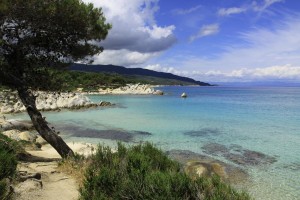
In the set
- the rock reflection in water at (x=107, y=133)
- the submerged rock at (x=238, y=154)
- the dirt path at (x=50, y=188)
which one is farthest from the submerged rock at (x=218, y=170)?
the rock reflection in water at (x=107, y=133)

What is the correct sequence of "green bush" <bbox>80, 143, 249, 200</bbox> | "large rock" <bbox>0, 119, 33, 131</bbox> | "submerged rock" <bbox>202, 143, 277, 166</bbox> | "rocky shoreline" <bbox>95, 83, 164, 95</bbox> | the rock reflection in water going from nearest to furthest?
"green bush" <bbox>80, 143, 249, 200</bbox>
"submerged rock" <bbox>202, 143, 277, 166</bbox>
the rock reflection in water
"large rock" <bbox>0, 119, 33, 131</bbox>
"rocky shoreline" <bbox>95, 83, 164, 95</bbox>

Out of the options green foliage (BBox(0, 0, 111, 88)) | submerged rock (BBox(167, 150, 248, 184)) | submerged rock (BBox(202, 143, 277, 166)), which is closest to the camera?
green foliage (BBox(0, 0, 111, 88))

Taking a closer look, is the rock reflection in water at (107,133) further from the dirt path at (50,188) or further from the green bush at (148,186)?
the green bush at (148,186)

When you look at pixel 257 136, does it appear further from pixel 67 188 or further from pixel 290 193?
pixel 67 188

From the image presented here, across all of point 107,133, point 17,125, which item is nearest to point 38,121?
point 107,133

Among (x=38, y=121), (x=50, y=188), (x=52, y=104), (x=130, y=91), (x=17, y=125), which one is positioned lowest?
(x=130, y=91)

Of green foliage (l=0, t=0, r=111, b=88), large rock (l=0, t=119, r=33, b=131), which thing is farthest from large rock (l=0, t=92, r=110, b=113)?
green foliage (l=0, t=0, r=111, b=88)

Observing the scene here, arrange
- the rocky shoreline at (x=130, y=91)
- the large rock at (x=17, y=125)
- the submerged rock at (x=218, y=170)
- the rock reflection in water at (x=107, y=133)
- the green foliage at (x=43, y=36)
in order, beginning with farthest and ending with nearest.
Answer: the rocky shoreline at (x=130, y=91) < the large rock at (x=17, y=125) < the rock reflection in water at (x=107, y=133) < the submerged rock at (x=218, y=170) < the green foliage at (x=43, y=36)

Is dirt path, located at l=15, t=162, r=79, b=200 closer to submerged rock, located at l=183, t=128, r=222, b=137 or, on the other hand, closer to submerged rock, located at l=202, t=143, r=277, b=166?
submerged rock, located at l=202, t=143, r=277, b=166

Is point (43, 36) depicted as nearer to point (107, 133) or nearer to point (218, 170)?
point (218, 170)

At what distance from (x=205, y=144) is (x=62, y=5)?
615 inches

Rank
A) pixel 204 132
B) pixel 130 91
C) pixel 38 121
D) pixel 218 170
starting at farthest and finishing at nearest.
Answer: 1. pixel 130 91
2. pixel 204 132
3. pixel 218 170
4. pixel 38 121

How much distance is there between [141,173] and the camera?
803 centimetres

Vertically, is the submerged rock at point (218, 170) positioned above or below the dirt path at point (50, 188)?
below
